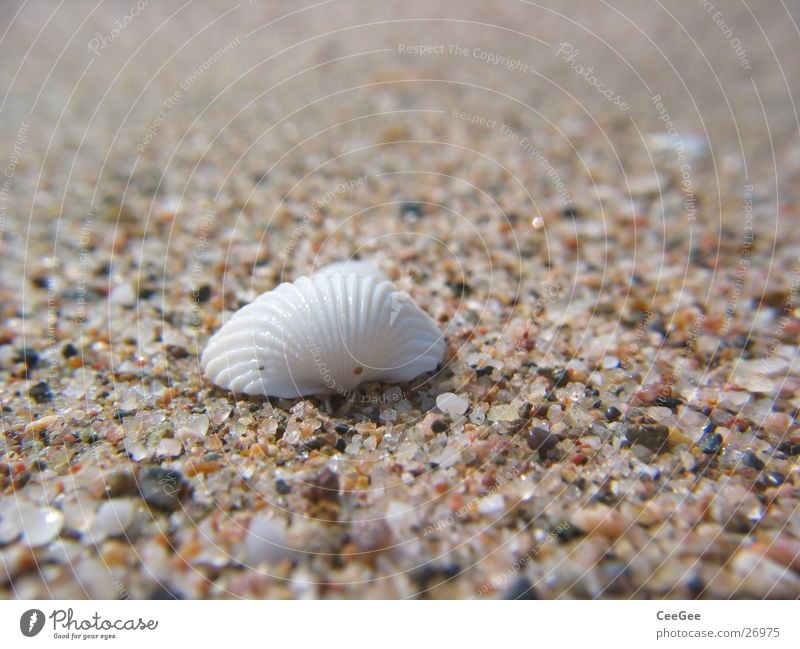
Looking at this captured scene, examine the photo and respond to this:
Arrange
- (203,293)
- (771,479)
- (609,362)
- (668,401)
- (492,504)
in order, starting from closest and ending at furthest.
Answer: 1. (492,504)
2. (771,479)
3. (668,401)
4. (609,362)
5. (203,293)

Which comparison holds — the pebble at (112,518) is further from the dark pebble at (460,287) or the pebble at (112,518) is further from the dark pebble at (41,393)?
the dark pebble at (460,287)

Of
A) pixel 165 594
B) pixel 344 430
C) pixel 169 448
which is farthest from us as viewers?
pixel 344 430

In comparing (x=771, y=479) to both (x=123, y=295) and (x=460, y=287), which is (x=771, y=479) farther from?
(x=123, y=295)

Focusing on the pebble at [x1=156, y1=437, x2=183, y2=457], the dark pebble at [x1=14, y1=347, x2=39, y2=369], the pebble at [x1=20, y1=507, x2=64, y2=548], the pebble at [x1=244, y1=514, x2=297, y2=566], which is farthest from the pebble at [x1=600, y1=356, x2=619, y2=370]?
the dark pebble at [x1=14, y1=347, x2=39, y2=369]

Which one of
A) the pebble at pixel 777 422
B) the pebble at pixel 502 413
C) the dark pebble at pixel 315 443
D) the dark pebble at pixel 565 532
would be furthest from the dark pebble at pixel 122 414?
the pebble at pixel 777 422

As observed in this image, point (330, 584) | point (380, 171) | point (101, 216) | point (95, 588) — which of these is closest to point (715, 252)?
point (380, 171)

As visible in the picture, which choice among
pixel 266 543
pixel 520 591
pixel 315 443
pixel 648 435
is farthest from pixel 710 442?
pixel 266 543
